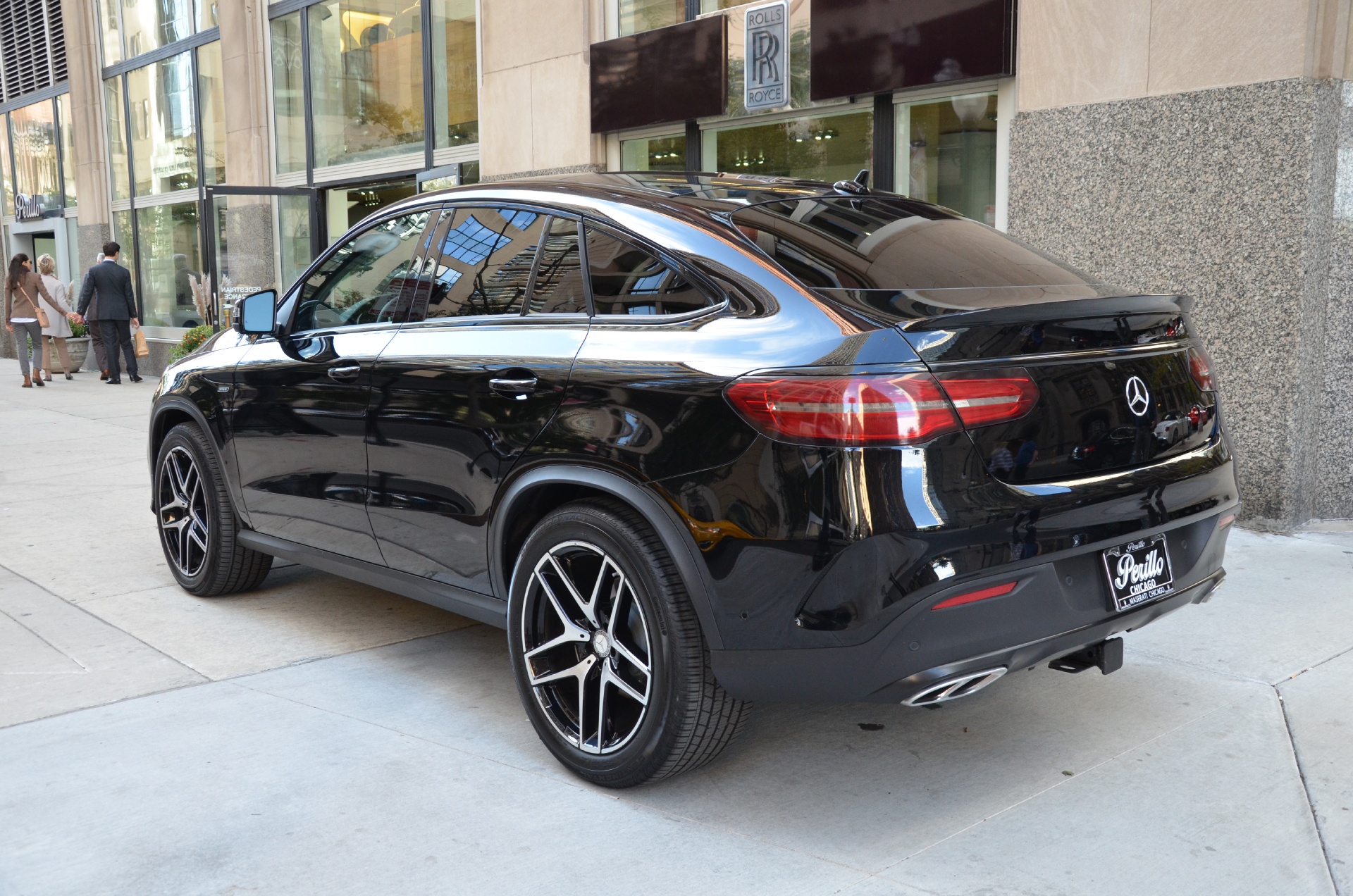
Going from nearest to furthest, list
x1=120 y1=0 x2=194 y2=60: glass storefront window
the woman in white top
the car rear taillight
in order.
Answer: the car rear taillight
the woman in white top
x1=120 y1=0 x2=194 y2=60: glass storefront window

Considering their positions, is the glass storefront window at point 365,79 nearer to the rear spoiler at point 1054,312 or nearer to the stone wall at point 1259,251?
the stone wall at point 1259,251

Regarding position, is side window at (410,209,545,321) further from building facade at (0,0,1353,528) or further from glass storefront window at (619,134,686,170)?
glass storefront window at (619,134,686,170)

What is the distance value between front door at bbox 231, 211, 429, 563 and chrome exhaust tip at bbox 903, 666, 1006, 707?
7.24 feet

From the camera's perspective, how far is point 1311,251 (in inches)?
250

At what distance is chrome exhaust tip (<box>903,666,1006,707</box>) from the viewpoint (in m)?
2.87

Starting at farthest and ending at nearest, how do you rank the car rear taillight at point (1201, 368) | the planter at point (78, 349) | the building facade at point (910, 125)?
the planter at point (78, 349)
the building facade at point (910, 125)
the car rear taillight at point (1201, 368)

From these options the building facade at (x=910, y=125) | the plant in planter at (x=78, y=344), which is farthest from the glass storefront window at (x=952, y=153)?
the plant in planter at (x=78, y=344)

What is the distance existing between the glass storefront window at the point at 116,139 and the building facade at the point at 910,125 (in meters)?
2.66

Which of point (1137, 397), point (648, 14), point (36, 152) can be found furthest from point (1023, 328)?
point (36, 152)

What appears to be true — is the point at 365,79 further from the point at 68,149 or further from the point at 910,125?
the point at 68,149

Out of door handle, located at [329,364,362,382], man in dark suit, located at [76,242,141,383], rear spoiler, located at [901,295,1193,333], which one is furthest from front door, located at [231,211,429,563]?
man in dark suit, located at [76,242,141,383]

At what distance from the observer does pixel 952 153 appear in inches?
330

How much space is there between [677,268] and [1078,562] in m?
1.34

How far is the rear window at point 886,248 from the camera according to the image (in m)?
3.23
